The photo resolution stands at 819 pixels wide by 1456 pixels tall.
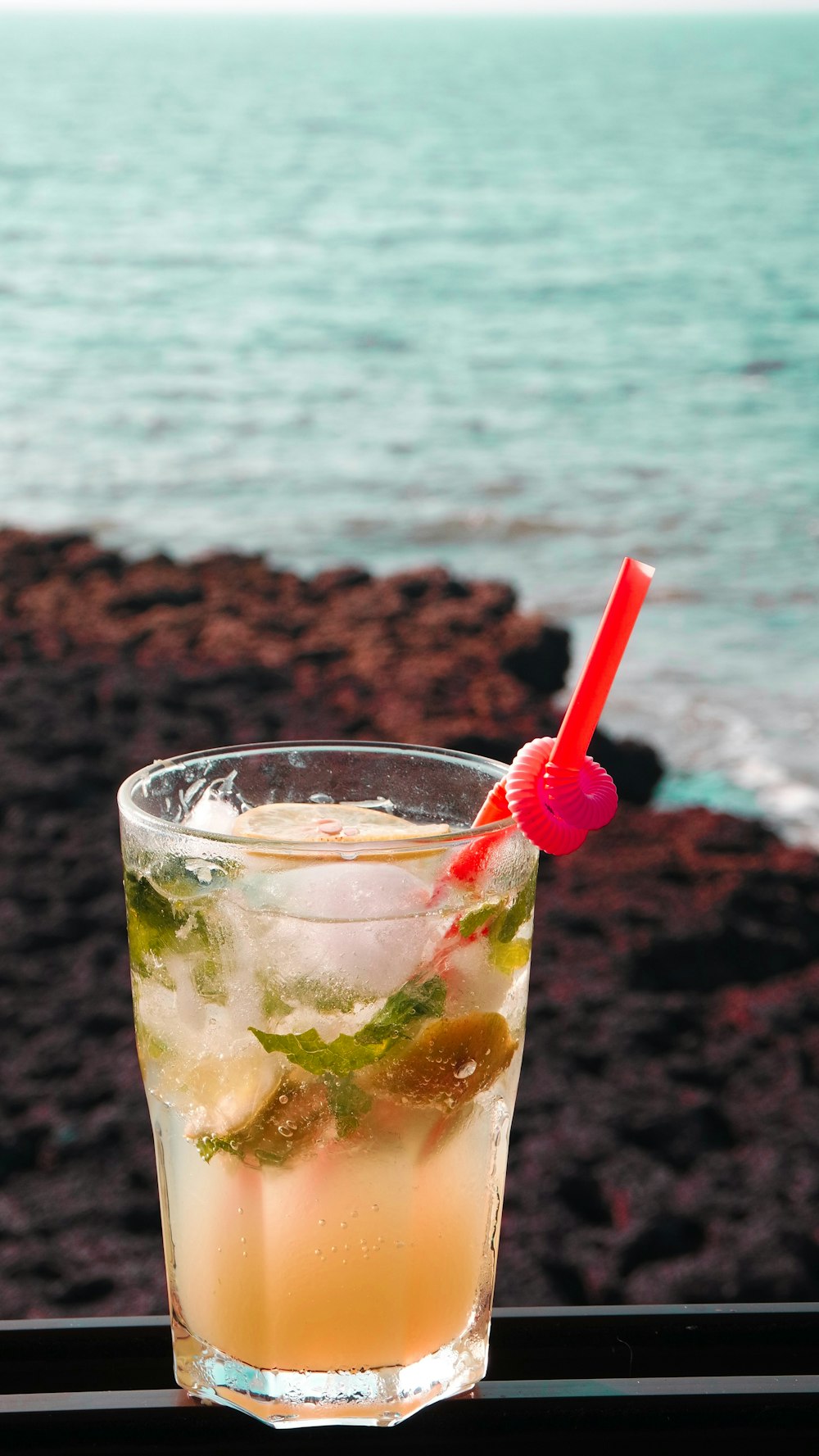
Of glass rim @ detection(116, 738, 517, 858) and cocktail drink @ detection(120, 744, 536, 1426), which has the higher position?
glass rim @ detection(116, 738, 517, 858)

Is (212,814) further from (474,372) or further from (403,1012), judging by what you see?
(474,372)

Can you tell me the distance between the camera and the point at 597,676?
0.99 meters

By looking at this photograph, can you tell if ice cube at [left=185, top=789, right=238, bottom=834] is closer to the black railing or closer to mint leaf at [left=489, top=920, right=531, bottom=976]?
mint leaf at [left=489, top=920, right=531, bottom=976]

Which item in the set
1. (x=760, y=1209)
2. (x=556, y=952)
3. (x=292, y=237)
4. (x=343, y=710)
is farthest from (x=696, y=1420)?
(x=292, y=237)

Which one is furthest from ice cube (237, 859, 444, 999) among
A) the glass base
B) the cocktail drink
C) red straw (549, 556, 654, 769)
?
the glass base

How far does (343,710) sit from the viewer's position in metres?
7.23

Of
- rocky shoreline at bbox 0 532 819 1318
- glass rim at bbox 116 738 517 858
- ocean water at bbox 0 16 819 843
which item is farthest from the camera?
ocean water at bbox 0 16 819 843

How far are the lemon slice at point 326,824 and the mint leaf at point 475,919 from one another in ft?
0.20

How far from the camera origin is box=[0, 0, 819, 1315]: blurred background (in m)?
4.23

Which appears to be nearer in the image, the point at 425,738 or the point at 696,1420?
the point at 696,1420

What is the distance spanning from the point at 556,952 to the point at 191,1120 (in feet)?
13.4

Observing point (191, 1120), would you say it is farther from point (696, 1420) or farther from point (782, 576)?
point (782, 576)

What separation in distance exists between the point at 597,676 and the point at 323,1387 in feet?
1.75

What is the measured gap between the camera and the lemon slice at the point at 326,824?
3.52ft
